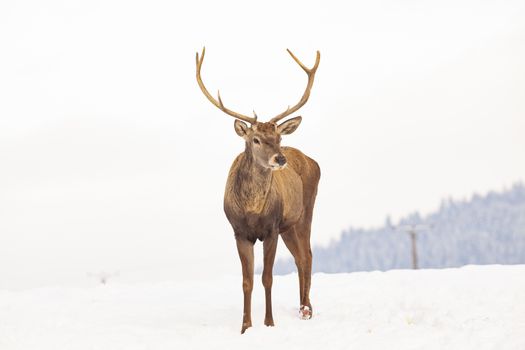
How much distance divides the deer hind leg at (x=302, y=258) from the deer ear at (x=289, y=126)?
1773 mm

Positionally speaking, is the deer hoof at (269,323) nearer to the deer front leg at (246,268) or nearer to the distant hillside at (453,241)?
the deer front leg at (246,268)

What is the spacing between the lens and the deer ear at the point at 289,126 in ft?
33.4

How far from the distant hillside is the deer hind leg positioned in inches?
2548

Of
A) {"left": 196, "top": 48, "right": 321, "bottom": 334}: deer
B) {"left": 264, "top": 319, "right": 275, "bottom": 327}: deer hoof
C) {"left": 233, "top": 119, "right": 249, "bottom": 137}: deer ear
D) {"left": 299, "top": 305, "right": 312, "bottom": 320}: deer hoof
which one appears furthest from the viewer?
{"left": 299, "top": 305, "right": 312, "bottom": 320}: deer hoof

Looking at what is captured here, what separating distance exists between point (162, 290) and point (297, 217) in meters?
5.02

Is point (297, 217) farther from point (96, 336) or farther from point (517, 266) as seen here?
point (517, 266)

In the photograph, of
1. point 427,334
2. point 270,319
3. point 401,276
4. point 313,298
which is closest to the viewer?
point 427,334

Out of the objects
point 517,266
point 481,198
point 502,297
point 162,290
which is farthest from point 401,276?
point 481,198

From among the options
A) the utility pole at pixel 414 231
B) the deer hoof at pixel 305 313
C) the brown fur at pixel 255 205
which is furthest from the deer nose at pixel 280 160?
the utility pole at pixel 414 231

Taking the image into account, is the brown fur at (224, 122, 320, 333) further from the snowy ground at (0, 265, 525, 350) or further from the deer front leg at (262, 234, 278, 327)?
the snowy ground at (0, 265, 525, 350)

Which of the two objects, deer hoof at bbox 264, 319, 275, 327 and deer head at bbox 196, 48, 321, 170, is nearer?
deer head at bbox 196, 48, 321, 170

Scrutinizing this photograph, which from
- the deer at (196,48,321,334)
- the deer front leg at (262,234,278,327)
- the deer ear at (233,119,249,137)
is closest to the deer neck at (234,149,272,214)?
the deer at (196,48,321,334)

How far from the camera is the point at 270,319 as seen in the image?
33.4ft

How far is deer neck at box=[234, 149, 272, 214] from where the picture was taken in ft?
33.1
